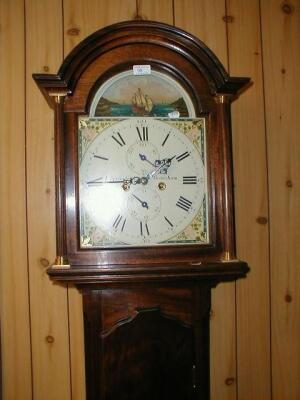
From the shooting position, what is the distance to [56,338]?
994 millimetres

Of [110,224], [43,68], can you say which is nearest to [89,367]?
[110,224]

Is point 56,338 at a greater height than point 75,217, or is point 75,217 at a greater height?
point 75,217

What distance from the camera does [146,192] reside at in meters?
0.87

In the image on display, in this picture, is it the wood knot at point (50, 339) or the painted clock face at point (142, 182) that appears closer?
the painted clock face at point (142, 182)

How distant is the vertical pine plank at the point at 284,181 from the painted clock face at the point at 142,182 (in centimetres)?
32

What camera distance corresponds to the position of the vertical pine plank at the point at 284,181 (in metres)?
1.05

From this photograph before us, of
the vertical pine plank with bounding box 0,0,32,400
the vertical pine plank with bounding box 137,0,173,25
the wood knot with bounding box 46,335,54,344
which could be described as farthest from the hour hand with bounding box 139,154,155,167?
the wood knot with bounding box 46,335,54,344

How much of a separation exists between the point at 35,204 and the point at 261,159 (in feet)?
2.27

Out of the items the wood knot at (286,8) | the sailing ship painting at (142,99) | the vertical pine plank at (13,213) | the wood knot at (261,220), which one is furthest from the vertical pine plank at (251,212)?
the vertical pine plank at (13,213)

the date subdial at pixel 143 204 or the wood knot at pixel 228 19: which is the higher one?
the wood knot at pixel 228 19

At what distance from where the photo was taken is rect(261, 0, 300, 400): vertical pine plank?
1.05 metres

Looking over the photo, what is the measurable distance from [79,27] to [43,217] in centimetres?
58

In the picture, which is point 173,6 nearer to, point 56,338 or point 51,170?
point 51,170

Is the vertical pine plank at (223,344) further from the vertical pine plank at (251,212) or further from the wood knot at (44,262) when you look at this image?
the wood knot at (44,262)
